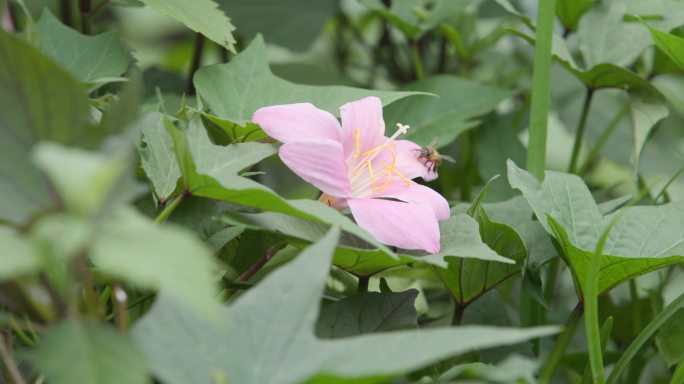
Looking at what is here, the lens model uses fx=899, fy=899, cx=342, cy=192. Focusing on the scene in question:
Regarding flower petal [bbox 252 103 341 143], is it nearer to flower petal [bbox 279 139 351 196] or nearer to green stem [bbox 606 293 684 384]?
flower petal [bbox 279 139 351 196]

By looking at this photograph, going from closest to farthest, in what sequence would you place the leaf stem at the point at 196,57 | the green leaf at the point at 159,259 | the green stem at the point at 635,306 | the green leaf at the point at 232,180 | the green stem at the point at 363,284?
1. the green leaf at the point at 159,259
2. the green leaf at the point at 232,180
3. the green stem at the point at 363,284
4. the green stem at the point at 635,306
5. the leaf stem at the point at 196,57

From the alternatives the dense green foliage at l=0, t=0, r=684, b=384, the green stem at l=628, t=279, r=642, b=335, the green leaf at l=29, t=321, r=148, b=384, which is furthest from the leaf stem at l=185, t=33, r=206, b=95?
the green leaf at l=29, t=321, r=148, b=384

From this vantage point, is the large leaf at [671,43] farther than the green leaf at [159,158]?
Yes

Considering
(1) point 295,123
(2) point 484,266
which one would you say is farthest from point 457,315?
(1) point 295,123

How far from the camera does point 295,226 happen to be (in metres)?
0.43

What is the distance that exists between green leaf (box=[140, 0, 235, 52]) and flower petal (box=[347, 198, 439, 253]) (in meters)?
0.15

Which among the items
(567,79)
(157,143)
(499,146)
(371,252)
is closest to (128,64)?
(157,143)

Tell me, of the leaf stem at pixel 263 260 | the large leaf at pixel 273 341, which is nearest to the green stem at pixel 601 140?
the leaf stem at pixel 263 260

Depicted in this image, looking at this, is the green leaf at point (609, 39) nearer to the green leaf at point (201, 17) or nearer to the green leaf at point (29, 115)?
the green leaf at point (201, 17)

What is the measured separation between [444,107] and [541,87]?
7.7 inches

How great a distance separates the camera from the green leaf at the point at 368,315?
17.7 inches

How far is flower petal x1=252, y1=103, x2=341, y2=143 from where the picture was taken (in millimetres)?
466

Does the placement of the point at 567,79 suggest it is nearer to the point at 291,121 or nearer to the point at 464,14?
the point at 464,14

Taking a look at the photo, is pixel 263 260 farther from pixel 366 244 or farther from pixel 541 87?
pixel 541 87
